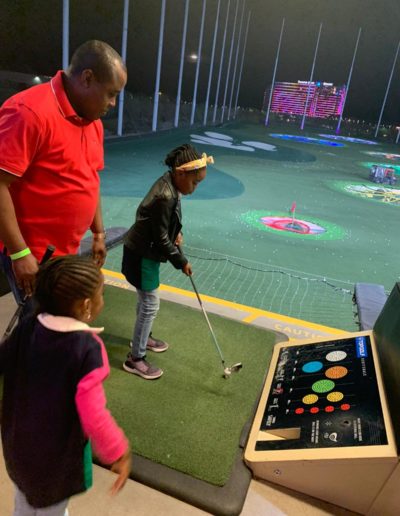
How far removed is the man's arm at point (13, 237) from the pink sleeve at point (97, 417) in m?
0.81

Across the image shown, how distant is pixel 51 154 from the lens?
168cm

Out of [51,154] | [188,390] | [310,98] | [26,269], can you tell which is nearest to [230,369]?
[188,390]

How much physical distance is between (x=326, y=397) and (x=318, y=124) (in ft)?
125

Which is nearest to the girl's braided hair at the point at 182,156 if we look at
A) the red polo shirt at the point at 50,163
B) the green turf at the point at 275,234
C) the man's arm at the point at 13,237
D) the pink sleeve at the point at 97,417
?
the red polo shirt at the point at 50,163

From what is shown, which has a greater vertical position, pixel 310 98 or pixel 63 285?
pixel 310 98

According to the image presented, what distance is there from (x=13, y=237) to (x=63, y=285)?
706mm

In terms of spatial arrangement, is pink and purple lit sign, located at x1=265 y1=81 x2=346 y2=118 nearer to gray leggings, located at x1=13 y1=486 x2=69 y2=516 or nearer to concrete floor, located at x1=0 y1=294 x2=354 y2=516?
concrete floor, located at x1=0 y1=294 x2=354 y2=516

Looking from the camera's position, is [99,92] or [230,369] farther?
[230,369]

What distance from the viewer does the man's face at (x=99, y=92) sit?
1679 mm

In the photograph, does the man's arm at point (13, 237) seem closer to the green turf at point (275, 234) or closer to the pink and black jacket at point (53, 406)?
the pink and black jacket at point (53, 406)

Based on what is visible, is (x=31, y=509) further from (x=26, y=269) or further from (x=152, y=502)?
(x=26, y=269)

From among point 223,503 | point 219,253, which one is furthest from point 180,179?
point 219,253

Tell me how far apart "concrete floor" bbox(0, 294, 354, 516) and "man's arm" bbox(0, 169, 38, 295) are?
0.88 metres

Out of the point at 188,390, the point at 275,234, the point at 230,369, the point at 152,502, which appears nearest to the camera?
the point at 152,502
